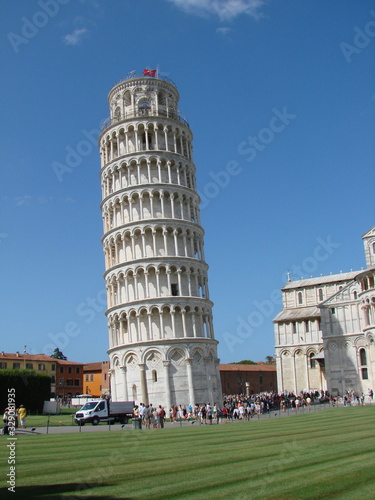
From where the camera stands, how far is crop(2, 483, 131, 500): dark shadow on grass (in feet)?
36.8

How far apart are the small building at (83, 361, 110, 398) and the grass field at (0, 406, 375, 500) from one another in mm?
92537

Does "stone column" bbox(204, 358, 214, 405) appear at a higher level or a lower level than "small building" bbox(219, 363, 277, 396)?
higher

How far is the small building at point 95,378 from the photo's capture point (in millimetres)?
111938

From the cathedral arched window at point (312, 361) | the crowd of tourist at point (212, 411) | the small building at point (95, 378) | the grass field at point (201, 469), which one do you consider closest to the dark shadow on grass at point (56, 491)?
the grass field at point (201, 469)

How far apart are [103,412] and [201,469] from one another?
28540mm

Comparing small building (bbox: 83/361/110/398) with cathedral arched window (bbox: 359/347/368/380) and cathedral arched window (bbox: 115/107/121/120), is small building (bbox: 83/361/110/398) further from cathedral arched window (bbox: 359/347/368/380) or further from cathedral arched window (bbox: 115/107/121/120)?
cathedral arched window (bbox: 115/107/121/120)

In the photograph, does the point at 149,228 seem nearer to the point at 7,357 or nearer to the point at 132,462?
the point at 132,462

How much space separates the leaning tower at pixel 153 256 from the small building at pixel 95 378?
58958 millimetres

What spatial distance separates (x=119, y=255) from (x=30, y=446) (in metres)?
36.4

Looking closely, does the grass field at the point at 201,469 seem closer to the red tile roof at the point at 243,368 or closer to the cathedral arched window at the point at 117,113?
the cathedral arched window at the point at 117,113

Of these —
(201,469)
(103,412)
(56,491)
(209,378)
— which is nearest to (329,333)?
(209,378)

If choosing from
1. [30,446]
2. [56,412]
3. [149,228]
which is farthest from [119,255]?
[30,446]

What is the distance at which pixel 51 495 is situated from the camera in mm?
11414

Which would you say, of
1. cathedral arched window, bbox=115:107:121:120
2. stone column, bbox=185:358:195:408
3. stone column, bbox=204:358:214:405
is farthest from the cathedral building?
cathedral arched window, bbox=115:107:121:120
